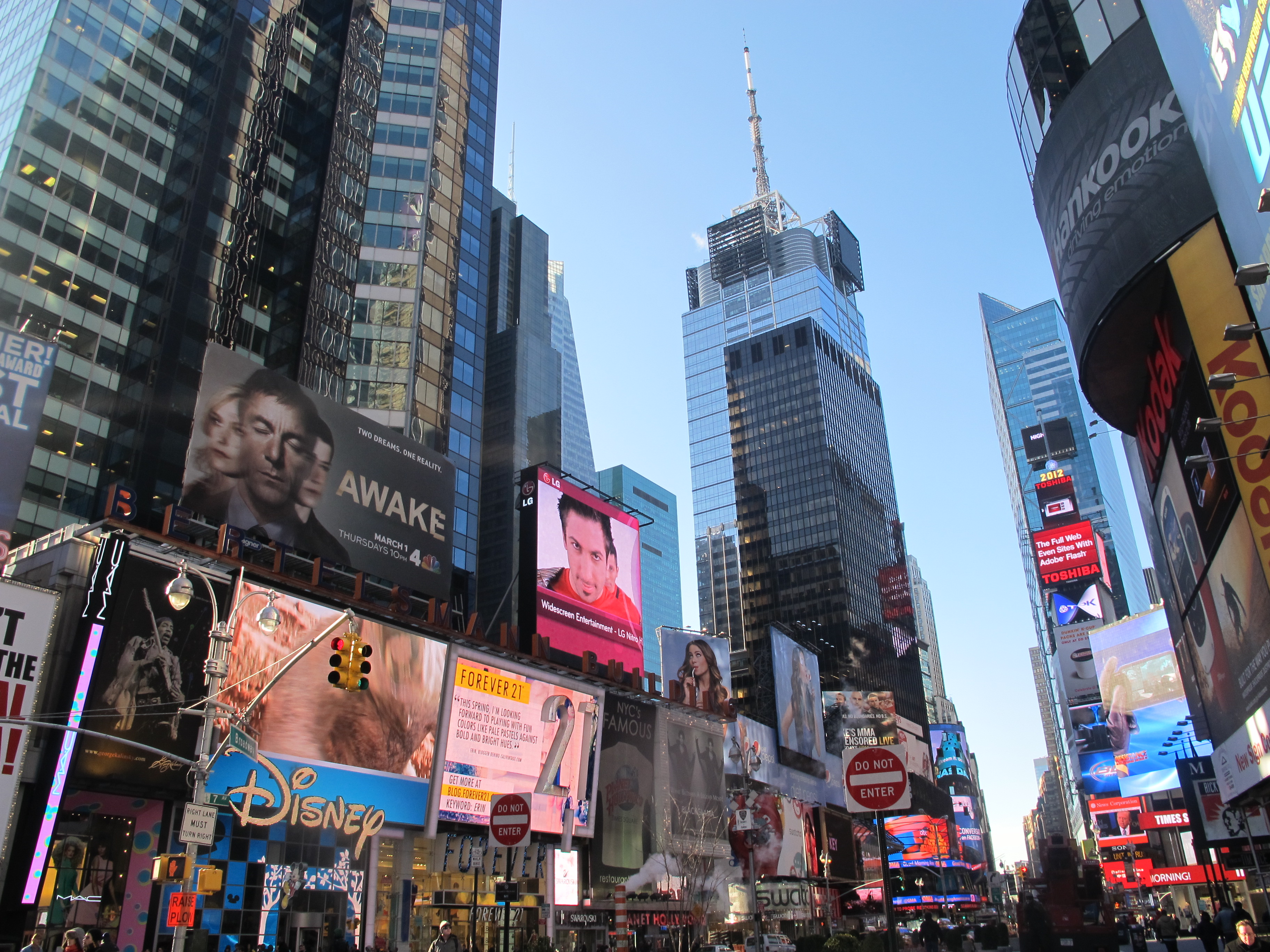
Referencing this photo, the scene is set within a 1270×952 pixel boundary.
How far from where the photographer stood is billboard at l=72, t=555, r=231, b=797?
28.3 m

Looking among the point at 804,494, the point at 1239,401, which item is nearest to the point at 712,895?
the point at 1239,401

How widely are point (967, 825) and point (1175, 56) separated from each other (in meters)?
201

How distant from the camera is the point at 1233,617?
87.1ft

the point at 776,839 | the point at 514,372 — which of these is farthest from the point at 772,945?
the point at 514,372

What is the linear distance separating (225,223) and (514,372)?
183 feet

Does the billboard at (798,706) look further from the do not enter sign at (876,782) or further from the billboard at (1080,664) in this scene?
the do not enter sign at (876,782)

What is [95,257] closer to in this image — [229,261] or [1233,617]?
[229,261]

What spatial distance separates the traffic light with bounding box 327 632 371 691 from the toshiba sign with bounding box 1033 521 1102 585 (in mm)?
130937

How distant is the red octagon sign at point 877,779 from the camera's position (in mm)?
12836

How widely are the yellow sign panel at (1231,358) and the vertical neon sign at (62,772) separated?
31673mm

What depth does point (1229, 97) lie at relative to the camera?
18594mm

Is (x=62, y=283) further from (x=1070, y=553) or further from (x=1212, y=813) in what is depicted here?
(x=1070, y=553)

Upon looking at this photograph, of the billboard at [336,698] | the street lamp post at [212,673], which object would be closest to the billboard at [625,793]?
the billboard at [336,698]

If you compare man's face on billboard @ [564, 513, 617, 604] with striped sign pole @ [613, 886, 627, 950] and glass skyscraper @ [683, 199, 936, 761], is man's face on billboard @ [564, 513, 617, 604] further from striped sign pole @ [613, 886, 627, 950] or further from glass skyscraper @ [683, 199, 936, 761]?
glass skyscraper @ [683, 199, 936, 761]
